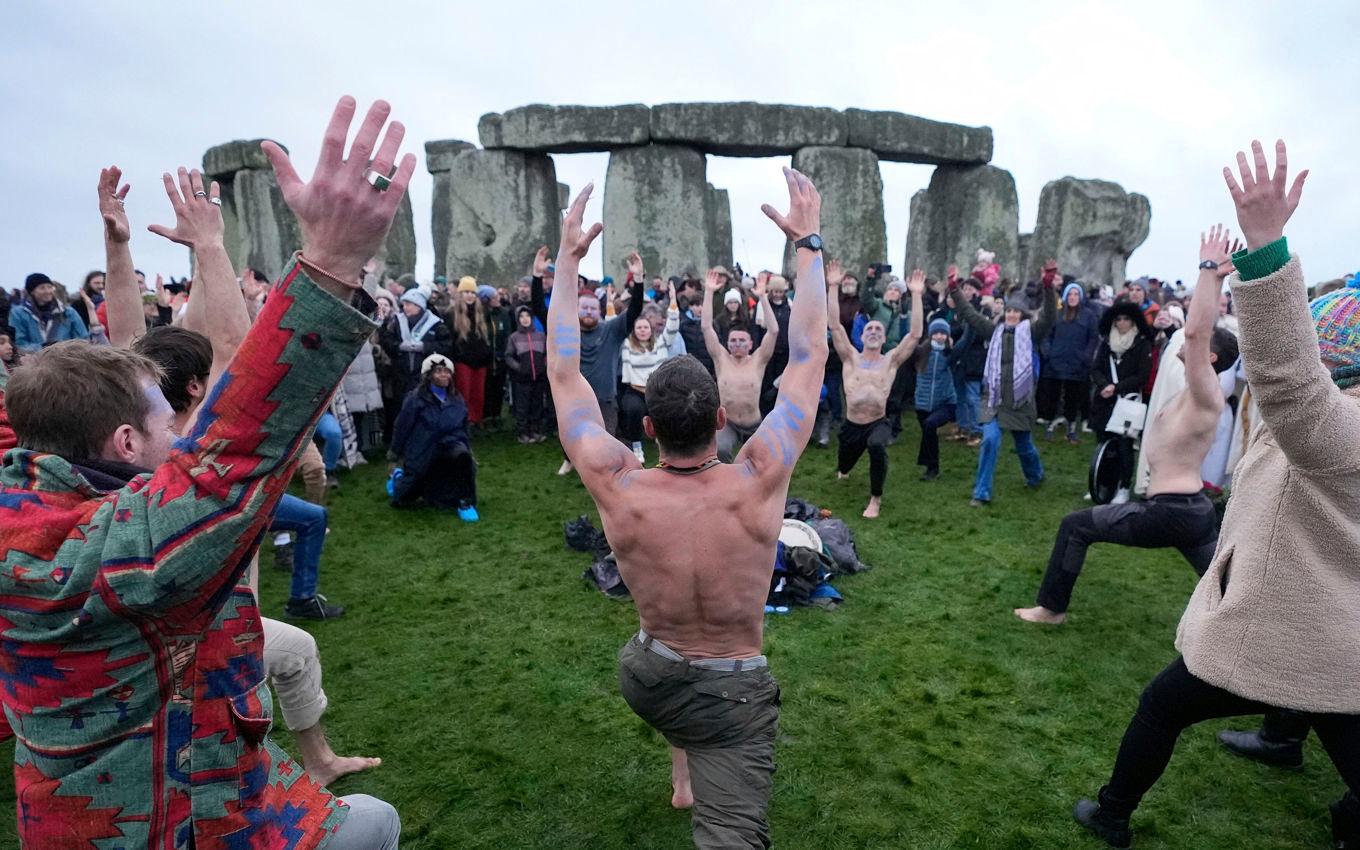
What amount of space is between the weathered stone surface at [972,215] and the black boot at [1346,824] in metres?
15.3

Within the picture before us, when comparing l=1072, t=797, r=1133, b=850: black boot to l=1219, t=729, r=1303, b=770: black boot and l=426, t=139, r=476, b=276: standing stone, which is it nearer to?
l=1219, t=729, r=1303, b=770: black boot

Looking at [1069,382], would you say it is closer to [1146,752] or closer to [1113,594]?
Answer: [1113,594]

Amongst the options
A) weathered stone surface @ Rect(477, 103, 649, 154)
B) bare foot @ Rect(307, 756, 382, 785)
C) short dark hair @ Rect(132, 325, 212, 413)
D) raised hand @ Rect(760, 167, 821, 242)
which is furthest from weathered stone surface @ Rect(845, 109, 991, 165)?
short dark hair @ Rect(132, 325, 212, 413)

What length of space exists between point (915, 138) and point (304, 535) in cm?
1561

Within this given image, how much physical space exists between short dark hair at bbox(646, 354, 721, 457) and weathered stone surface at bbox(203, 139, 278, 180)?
20.4 meters

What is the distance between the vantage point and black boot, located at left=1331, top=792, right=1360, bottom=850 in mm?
2984

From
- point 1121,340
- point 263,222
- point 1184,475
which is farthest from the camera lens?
point 263,222

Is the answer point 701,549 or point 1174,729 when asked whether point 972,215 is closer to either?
point 1174,729

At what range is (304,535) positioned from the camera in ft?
15.3

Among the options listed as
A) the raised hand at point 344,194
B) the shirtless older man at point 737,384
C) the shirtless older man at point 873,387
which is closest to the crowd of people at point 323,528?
the raised hand at point 344,194

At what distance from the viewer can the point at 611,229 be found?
16.4 m

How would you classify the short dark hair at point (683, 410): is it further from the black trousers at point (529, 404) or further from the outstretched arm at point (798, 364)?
the black trousers at point (529, 404)

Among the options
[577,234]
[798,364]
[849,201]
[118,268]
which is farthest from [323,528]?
[849,201]

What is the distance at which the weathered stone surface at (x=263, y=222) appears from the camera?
741 inches
